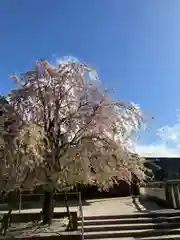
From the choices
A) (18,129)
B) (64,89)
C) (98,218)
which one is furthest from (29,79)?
(98,218)

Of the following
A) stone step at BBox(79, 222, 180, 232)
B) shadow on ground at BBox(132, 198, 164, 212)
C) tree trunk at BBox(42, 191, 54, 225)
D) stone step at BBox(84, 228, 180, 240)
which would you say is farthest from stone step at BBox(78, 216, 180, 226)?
shadow on ground at BBox(132, 198, 164, 212)

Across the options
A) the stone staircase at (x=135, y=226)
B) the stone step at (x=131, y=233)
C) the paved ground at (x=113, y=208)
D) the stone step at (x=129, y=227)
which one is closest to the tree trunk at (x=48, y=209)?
the stone staircase at (x=135, y=226)

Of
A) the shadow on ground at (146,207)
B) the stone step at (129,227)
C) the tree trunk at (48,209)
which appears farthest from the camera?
the shadow on ground at (146,207)

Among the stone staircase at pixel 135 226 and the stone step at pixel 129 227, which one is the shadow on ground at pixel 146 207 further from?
the stone step at pixel 129 227

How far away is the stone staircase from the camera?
33.9 ft

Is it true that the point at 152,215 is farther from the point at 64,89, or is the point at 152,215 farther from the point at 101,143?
the point at 64,89

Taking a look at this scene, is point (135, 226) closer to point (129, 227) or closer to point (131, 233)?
point (129, 227)

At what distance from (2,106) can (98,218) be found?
18.2 ft

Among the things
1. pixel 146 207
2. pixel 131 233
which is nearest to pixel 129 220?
pixel 131 233

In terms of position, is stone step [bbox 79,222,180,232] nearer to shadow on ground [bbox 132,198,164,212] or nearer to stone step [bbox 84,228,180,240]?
stone step [bbox 84,228,180,240]

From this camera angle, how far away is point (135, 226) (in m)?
11.0

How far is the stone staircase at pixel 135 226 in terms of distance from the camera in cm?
1034

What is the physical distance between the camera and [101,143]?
448 inches

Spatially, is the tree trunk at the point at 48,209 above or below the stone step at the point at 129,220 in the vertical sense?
above
